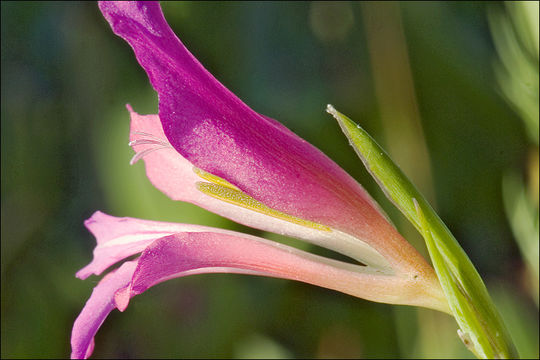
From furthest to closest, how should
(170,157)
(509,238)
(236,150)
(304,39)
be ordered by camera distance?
(304,39), (509,238), (170,157), (236,150)

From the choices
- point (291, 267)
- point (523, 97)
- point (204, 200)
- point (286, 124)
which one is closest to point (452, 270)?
point (291, 267)

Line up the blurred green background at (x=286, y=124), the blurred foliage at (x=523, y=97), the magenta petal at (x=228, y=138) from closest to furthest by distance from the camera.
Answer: the magenta petal at (x=228, y=138) < the blurred foliage at (x=523, y=97) < the blurred green background at (x=286, y=124)

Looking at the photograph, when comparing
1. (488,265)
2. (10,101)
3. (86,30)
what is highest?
(86,30)

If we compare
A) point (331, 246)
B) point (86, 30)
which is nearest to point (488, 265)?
point (331, 246)

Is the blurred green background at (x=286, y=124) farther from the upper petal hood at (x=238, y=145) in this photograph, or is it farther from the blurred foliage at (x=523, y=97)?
the upper petal hood at (x=238, y=145)

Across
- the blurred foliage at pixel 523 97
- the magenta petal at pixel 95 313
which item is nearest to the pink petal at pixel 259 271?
the magenta petal at pixel 95 313

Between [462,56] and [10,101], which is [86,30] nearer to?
[10,101]
